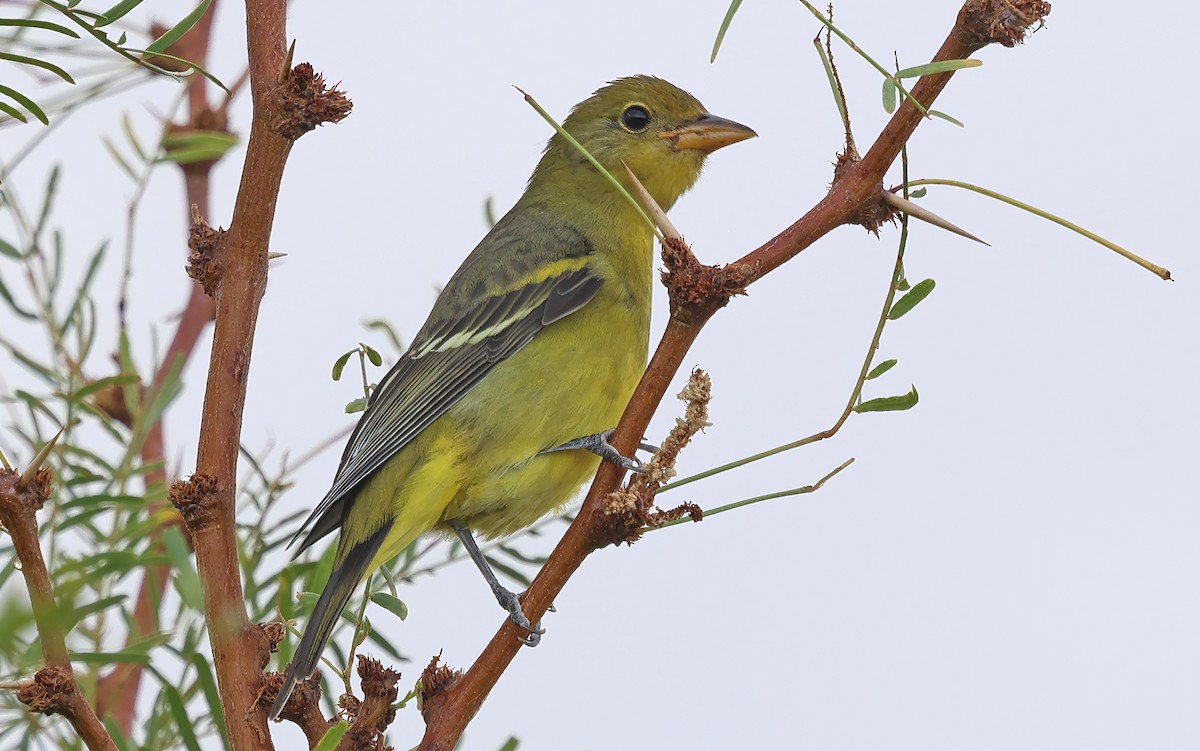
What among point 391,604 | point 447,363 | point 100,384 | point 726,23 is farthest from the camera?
point 447,363

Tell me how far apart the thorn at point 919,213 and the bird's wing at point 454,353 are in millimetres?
1828

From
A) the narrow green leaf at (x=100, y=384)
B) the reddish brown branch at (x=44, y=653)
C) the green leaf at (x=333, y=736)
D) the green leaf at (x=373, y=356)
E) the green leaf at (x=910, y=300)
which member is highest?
the narrow green leaf at (x=100, y=384)

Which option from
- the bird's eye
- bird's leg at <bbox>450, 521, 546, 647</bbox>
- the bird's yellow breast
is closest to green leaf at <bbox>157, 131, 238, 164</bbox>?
the bird's yellow breast

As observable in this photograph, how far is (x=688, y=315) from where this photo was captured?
1968 millimetres

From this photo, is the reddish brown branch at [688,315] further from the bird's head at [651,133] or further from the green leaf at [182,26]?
the bird's head at [651,133]

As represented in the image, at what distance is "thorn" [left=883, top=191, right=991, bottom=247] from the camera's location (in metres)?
1.76

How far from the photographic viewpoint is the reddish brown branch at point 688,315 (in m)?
1.84

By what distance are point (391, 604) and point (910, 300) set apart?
3.84 ft

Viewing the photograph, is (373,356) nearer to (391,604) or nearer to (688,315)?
(391,604)

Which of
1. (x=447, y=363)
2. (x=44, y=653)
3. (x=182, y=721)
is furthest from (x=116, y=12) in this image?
(x=447, y=363)

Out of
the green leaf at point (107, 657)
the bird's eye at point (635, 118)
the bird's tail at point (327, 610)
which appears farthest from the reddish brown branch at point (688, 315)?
the bird's eye at point (635, 118)

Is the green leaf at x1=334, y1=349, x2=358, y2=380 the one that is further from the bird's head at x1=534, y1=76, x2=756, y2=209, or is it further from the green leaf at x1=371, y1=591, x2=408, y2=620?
the bird's head at x1=534, y1=76, x2=756, y2=209

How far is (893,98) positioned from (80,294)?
217 centimetres

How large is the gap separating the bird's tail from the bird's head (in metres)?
1.69
